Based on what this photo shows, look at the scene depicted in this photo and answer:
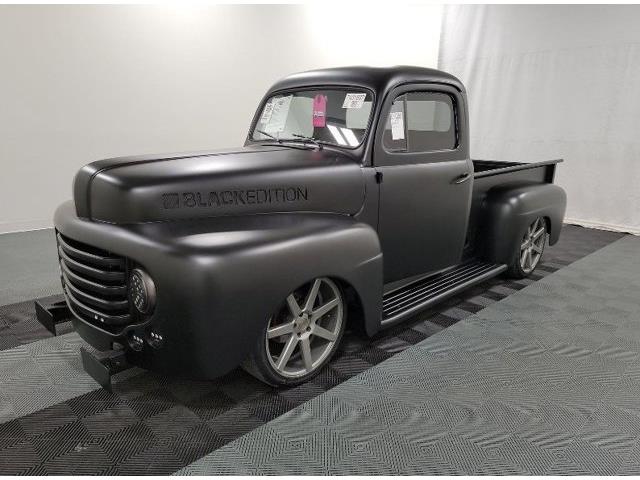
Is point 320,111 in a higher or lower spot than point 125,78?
lower

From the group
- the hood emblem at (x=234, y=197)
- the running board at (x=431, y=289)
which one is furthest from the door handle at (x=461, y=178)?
the hood emblem at (x=234, y=197)

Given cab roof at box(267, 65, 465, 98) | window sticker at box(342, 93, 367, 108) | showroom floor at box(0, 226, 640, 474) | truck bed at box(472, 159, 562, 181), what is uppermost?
cab roof at box(267, 65, 465, 98)

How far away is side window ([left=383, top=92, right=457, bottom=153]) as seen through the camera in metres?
2.73

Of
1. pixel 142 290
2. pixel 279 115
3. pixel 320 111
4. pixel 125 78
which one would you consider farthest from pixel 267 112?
pixel 125 78

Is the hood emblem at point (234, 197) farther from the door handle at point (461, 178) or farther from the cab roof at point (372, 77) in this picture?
the door handle at point (461, 178)

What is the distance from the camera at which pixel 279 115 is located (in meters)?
3.02

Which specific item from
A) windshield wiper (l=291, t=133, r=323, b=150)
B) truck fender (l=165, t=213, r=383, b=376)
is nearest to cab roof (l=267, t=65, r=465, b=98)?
windshield wiper (l=291, t=133, r=323, b=150)

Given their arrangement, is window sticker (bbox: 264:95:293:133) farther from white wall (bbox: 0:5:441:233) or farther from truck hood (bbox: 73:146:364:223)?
white wall (bbox: 0:5:441:233)

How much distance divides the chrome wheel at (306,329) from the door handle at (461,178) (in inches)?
46.2

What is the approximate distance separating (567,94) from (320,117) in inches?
193

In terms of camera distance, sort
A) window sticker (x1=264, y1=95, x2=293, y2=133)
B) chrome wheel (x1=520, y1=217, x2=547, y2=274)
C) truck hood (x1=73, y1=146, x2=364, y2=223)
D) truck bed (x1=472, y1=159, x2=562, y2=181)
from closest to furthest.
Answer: truck hood (x1=73, y1=146, x2=364, y2=223), window sticker (x1=264, y1=95, x2=293, y2=133), truck bed (x1=472, y1=159, x2=562, y2=181), chrome wheel (x1=520, y1=217, x2=547, y2=274)

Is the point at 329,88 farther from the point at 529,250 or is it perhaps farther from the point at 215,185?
the point at 529,250

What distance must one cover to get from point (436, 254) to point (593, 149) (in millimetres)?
4302

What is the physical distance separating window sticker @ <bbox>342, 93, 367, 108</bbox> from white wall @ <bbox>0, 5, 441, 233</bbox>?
382 cm
